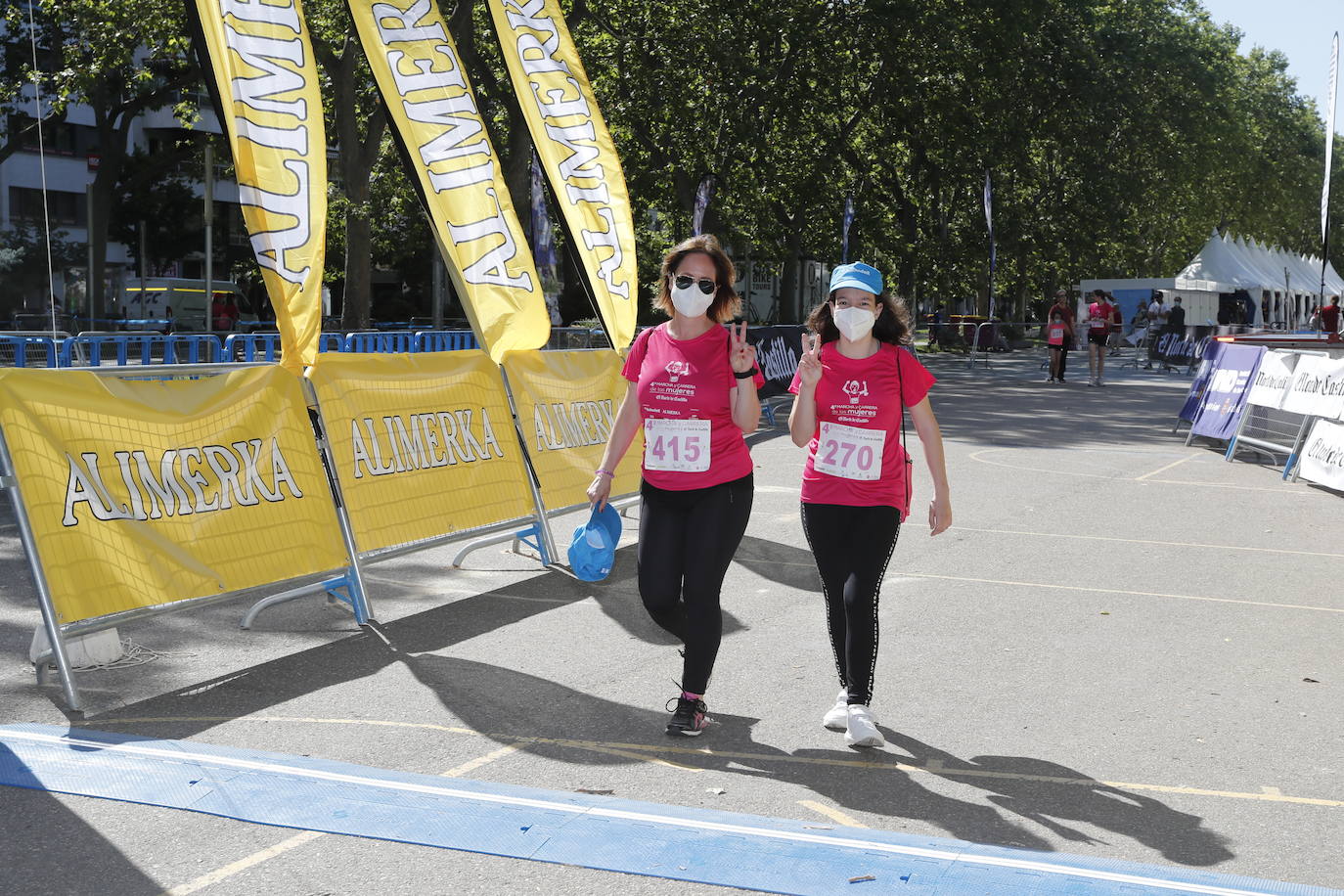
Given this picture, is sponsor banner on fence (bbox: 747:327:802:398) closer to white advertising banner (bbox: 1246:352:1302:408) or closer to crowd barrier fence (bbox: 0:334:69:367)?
white advertising banner (bbox: 1246:352:1302:408)

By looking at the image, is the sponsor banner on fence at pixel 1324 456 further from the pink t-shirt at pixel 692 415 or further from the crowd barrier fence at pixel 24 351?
the crowd barrier fence at pixel 24 351

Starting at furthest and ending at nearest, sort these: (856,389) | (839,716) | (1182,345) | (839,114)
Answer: (839,114) < (1182,345) < (839,716) < (856,389)

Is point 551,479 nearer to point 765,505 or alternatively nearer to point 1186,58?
point 765,505

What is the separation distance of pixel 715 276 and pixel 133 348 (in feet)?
30.0

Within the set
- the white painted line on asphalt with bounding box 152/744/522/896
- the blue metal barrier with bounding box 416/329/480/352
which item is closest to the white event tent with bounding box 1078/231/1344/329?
the blue metal barrier with bounding box 416/329/480/352

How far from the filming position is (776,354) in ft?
67.7

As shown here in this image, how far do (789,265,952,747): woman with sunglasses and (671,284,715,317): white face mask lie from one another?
443mm

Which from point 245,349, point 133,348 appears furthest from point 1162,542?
point 133,348

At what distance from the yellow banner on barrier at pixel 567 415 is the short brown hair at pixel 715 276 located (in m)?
3.66

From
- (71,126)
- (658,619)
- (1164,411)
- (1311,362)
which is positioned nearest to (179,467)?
(658,619)

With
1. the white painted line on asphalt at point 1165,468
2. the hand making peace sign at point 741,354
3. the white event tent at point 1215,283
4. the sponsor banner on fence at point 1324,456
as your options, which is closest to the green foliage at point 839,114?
the white event tent at point 1215,283

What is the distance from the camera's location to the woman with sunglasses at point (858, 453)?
554 cm

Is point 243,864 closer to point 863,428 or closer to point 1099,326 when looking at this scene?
point 863,428

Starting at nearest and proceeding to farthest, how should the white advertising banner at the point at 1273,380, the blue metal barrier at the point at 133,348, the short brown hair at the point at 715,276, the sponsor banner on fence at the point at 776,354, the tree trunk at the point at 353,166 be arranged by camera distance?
1. the short brown hair at the point at 715,276
2. the blue metal barrier at the point at 133,348
3. the white advertising banner at the point at 1273,380
4. the sponsor banner on fence at the point at 776,354
5. the tree trunk at the point at 353,166
